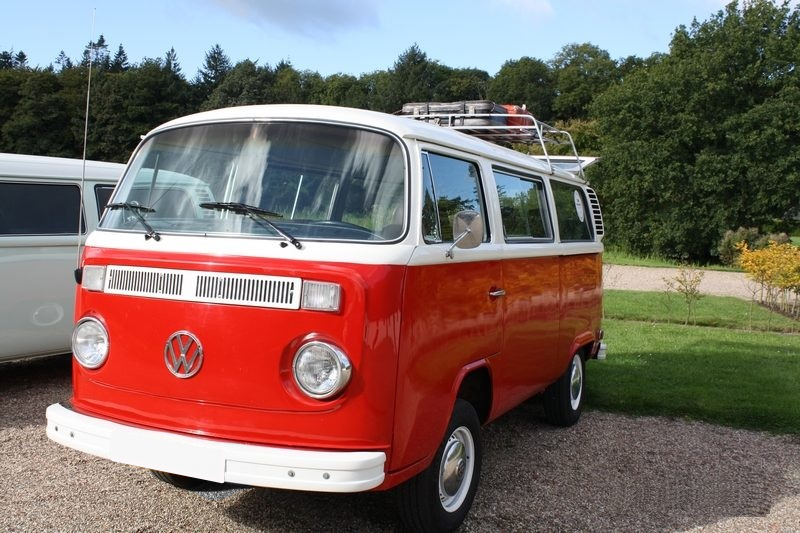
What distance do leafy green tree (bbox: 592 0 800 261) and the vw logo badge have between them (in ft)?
106

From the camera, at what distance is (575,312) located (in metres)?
6.62

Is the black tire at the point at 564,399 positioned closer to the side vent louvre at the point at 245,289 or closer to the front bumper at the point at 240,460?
the front bumper at the point at 240,460

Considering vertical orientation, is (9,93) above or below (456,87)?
below

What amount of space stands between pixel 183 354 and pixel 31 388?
4.78m

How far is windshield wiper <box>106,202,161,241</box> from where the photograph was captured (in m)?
4.00

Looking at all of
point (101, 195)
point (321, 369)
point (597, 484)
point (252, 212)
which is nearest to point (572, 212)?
point (597, 484)

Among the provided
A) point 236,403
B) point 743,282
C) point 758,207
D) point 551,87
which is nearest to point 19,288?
point 236,403

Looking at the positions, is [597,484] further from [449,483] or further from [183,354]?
[183,354]

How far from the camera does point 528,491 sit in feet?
16.8

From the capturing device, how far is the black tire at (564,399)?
662 centimetres

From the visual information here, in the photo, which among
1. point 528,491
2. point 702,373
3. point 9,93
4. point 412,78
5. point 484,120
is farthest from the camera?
point 412,78

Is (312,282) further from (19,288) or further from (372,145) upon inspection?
(19,288)

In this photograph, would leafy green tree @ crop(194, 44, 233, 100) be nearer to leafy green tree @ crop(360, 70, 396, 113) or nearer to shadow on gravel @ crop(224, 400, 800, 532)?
leafy green tree @ crop(360, 70, 396, 113)

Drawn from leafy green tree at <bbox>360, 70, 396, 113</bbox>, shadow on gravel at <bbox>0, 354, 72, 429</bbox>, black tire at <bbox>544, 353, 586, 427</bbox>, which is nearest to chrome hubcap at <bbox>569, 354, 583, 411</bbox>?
black tire at <bbox>544, 353, 586, 427</bbox>
